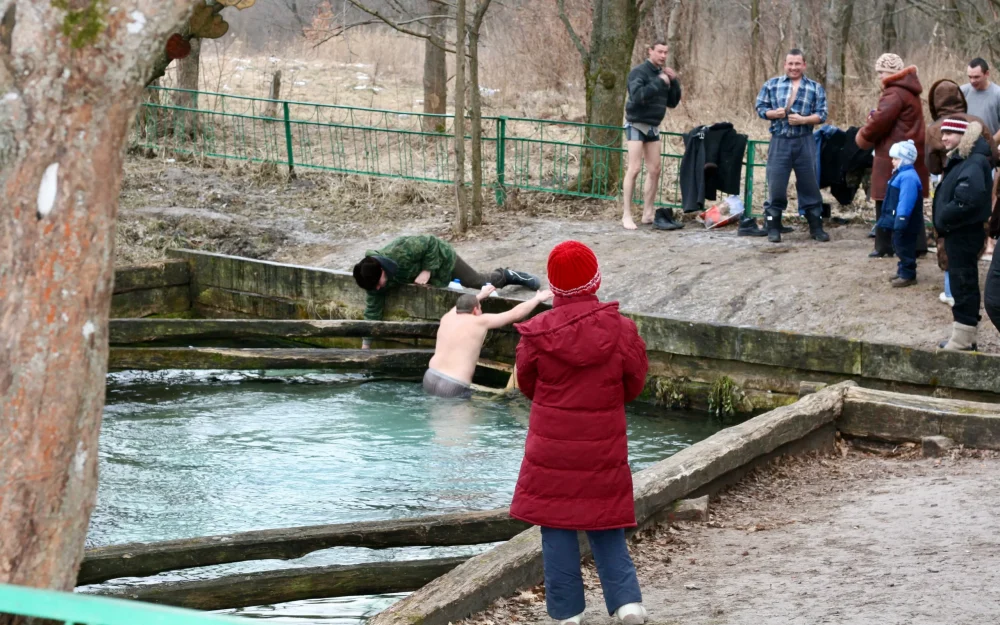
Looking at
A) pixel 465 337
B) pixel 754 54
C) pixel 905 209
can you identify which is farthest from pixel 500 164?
pixel 754 54

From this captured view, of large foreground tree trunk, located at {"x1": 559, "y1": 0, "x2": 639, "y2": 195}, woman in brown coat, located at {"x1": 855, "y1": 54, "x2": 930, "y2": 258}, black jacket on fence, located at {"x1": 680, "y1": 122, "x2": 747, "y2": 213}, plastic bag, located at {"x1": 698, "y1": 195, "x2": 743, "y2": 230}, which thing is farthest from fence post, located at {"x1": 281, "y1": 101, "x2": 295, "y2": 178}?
woman in brown coat, located at {"x1": 855, "y1": 54, "x2": 930, "y2": 258}

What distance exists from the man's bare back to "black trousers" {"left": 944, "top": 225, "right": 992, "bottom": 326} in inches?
133

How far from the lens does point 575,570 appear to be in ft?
14.5

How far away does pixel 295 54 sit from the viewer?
1209 inches

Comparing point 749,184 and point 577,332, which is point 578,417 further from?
point 749,184

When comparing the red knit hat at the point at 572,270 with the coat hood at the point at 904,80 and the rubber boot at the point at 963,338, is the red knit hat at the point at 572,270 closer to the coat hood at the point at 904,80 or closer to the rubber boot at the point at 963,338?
the rubber boot at the point at 963,338

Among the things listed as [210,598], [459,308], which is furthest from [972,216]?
[210,598]

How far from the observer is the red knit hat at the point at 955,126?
301 inches

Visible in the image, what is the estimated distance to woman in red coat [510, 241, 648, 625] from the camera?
14.1ft

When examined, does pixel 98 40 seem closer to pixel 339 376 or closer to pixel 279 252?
pixel 339 376

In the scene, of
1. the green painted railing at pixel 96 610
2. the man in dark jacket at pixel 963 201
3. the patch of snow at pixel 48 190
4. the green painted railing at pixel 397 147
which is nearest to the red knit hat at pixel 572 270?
the patch of snow at pixel 48 190

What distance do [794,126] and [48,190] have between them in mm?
9661

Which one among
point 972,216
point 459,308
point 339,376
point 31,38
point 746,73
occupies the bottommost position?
point 339,376

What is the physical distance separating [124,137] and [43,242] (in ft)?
1.10
